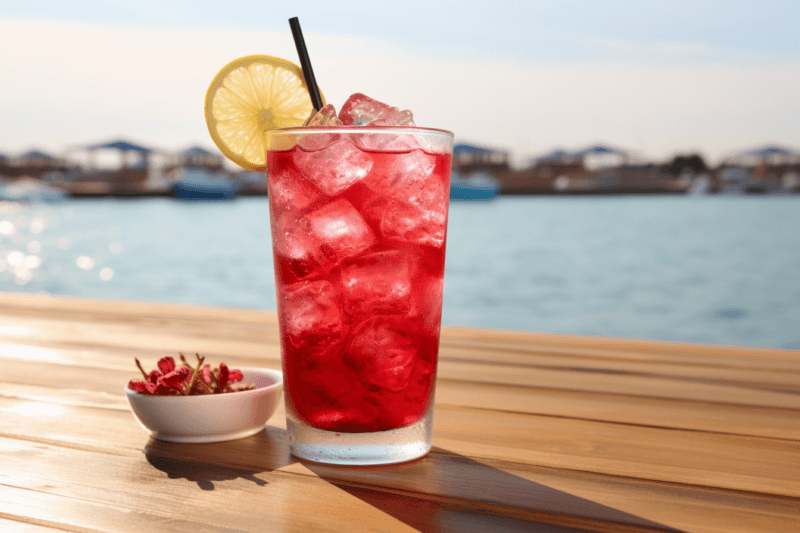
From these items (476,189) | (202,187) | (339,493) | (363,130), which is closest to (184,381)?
(339,493)

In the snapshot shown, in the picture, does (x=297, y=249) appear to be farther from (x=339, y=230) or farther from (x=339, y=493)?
(x=339, y=493)

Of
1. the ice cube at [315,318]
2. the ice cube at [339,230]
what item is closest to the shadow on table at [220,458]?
the ice cube at [315,318]

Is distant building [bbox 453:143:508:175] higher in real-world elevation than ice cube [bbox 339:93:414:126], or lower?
higher

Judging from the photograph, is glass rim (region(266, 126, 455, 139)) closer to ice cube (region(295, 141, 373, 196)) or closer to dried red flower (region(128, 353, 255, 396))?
ice cube (region(295, 141, 373, 196))

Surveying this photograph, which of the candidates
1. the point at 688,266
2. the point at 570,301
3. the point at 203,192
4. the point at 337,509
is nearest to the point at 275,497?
the point at 337,509

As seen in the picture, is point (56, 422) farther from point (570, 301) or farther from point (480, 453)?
point (570, 301)

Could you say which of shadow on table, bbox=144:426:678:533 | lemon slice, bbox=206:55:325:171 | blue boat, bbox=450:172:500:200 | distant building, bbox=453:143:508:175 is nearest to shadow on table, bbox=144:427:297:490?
shadow on table, bbox=144:426:678:533
